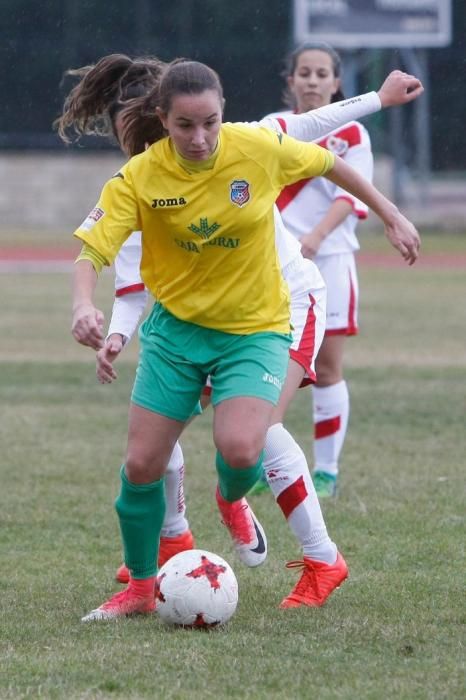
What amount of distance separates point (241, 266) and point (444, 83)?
28.2 metres

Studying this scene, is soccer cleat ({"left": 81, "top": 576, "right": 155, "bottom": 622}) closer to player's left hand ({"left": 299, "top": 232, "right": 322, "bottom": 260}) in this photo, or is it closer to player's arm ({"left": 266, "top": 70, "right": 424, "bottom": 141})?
player's arm ({"left": 266, "top": 70, "right": 424, "bottom": 141})

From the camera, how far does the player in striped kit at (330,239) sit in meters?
6.43

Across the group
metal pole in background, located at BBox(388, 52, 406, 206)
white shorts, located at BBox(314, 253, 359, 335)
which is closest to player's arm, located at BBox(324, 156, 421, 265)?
white shorts, located at BBox(314, 253, 359, 335)

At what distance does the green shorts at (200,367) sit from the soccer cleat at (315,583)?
62 centimetres

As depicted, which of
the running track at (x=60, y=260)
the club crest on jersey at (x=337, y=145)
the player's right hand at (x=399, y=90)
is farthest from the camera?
the running track at (x=60, y=260)

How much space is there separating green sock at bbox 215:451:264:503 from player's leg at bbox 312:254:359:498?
2.21m

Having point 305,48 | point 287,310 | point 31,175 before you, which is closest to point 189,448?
point 305,48

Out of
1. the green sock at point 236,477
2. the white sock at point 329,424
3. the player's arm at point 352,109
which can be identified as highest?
the player's arm at point 352,109

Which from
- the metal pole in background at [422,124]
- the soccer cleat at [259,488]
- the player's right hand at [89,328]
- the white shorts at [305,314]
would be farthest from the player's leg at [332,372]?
the metal pole in background at [422,124]

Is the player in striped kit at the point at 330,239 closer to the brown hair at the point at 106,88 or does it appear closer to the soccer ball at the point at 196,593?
the brown hair at the point at 106,88

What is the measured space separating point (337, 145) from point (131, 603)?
9.50 feet

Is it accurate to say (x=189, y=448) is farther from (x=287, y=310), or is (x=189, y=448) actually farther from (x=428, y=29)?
(x=428, y=29)

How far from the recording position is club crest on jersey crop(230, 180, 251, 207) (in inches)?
167

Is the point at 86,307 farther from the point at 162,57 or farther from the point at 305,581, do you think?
the point at 162,57
